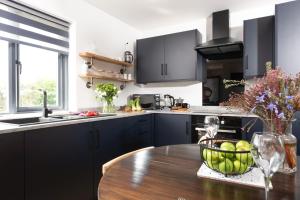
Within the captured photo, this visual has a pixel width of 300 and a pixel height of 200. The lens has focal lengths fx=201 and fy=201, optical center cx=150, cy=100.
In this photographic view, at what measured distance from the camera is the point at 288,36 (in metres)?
2.30

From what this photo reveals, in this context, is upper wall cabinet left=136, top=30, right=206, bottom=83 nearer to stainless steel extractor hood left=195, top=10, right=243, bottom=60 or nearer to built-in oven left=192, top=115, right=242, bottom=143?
stainless steel extractor hood left=195, top=10, right=243, bottom=60

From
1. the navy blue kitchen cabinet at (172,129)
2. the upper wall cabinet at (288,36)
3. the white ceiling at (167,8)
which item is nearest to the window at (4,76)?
the white ceiling at (167,8)

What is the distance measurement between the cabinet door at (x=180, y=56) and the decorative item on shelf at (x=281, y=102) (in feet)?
7.47

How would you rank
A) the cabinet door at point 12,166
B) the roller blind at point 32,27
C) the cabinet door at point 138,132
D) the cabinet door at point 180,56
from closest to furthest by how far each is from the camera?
the cabinet door at point 12,166 < the roller blind at point 32,27 < the cabinet door at point 138,132 < the cabinet door at point 180,56

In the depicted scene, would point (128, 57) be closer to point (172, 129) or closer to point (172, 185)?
point (172, 129)

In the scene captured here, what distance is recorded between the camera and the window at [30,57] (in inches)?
81.1

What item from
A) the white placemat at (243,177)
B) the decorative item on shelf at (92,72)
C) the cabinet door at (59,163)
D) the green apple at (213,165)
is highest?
the decorative item on shelf at (92,72)

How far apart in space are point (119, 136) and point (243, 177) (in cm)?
177

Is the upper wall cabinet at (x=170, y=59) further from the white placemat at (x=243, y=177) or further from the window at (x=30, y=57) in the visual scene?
the white placemat at (x=243, y=177)

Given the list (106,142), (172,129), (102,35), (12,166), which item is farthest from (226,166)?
(102,35)

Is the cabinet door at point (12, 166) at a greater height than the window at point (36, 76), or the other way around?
the window at point (36, 76)

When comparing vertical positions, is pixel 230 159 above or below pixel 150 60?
below

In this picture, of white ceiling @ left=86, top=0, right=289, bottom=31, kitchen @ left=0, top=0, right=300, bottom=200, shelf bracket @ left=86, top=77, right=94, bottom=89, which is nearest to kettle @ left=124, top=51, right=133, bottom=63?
kitchen @ left=0, top=0, right=300, bottom=200

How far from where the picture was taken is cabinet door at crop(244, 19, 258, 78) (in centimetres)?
263
